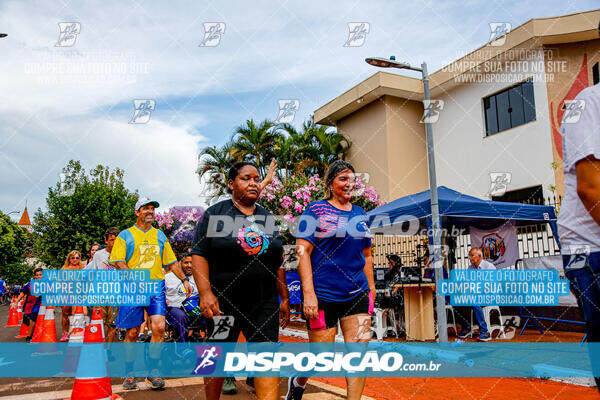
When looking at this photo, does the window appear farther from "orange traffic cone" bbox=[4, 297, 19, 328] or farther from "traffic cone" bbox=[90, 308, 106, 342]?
"orange traffic cone" bbox=[4, 297, 19, 328]

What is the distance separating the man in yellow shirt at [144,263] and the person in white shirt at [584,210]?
4510mm

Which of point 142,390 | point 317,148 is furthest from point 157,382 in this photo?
point 317,148

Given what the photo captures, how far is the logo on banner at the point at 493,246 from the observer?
11727mm

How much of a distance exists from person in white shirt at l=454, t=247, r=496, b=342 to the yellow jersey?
5.84m

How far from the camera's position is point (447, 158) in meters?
20.0

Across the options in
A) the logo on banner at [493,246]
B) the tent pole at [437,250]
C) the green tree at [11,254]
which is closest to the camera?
the tent pole at [437,250]

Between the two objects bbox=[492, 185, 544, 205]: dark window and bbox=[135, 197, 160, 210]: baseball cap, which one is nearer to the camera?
bbox=[135, 197, 160, 210]: baseball cap

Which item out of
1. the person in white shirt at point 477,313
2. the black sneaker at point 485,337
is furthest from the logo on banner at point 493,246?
the black sneaker at point 485,337

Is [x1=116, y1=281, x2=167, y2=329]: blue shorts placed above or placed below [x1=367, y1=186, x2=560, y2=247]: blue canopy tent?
below

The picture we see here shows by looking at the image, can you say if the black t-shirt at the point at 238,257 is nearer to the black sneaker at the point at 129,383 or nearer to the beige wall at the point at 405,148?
the black sneaker at the point at 129,383

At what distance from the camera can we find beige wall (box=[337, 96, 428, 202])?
21.8 meters

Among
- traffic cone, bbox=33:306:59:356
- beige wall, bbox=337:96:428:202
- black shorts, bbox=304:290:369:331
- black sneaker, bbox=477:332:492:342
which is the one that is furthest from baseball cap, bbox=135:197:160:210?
beige wall, bbox=337:96:428:202

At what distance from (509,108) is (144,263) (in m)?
15.7

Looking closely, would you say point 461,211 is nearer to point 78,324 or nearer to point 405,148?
point 78,324
